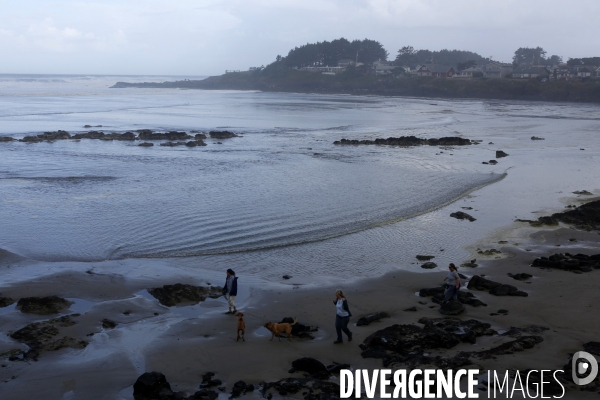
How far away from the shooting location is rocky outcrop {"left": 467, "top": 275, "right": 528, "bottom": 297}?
46.2ft

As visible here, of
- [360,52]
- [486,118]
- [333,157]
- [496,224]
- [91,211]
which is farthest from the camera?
[360,52]

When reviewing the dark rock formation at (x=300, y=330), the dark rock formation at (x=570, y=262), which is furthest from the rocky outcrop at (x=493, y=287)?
the dark rock formation at (x=300, y=330)

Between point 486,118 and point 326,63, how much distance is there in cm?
11619

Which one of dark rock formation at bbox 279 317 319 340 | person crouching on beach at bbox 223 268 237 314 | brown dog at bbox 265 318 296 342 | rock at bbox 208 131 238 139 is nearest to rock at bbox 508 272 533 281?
dark rock formation at bbox 279 317 319 340

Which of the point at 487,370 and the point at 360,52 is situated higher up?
the point at 360,52

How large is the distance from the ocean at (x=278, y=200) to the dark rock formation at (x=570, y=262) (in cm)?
240

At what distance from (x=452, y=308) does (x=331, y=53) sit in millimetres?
177587

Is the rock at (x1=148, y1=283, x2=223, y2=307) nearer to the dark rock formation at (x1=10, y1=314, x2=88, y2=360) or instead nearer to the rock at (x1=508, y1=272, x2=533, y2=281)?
the dark rock formation at (x1=10, y1=314, x2=88, y2=360)

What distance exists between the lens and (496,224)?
2167 cm

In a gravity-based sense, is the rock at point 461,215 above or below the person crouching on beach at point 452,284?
below

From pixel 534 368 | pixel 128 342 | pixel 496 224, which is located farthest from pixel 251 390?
pixel 496 224

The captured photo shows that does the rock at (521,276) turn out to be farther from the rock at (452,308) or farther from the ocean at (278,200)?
the rock at (452,308)

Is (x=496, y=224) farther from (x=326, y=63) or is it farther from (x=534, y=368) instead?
(x=326, y=63)

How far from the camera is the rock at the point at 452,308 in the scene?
1275 centimetres
